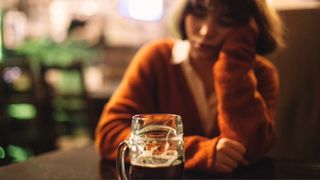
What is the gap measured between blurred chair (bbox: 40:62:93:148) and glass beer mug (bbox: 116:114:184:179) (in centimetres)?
242

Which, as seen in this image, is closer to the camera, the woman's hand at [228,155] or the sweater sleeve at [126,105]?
the woman's hand at [228,155]

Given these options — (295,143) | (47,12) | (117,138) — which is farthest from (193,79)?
(47,12)

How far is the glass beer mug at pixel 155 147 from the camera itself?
66cm

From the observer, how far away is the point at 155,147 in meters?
0.66

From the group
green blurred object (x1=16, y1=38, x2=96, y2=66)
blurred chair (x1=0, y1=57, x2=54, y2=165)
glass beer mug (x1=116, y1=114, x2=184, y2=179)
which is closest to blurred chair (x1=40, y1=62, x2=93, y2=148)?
blurred chair (x1=0, y1=57, x2=54, y2=165)

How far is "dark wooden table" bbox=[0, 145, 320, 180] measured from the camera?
89 centimetres

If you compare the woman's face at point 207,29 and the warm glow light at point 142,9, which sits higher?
the woman's face at point 207,29

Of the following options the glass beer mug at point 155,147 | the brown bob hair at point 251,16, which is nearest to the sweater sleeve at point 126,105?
the brown bob hair at point 251,16

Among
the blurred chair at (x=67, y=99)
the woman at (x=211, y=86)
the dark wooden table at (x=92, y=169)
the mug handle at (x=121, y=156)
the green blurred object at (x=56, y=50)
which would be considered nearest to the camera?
the mug handle at (x=121, y=156)

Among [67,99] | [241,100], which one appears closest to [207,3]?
[241,100]

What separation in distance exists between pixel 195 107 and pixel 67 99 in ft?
8.72

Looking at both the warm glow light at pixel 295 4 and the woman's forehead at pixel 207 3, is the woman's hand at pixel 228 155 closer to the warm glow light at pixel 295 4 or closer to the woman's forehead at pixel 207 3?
the woman's forehead at pixel 207 3

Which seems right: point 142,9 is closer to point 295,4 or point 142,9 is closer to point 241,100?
point 295,4

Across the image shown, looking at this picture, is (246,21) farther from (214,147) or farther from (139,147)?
(139,147)
